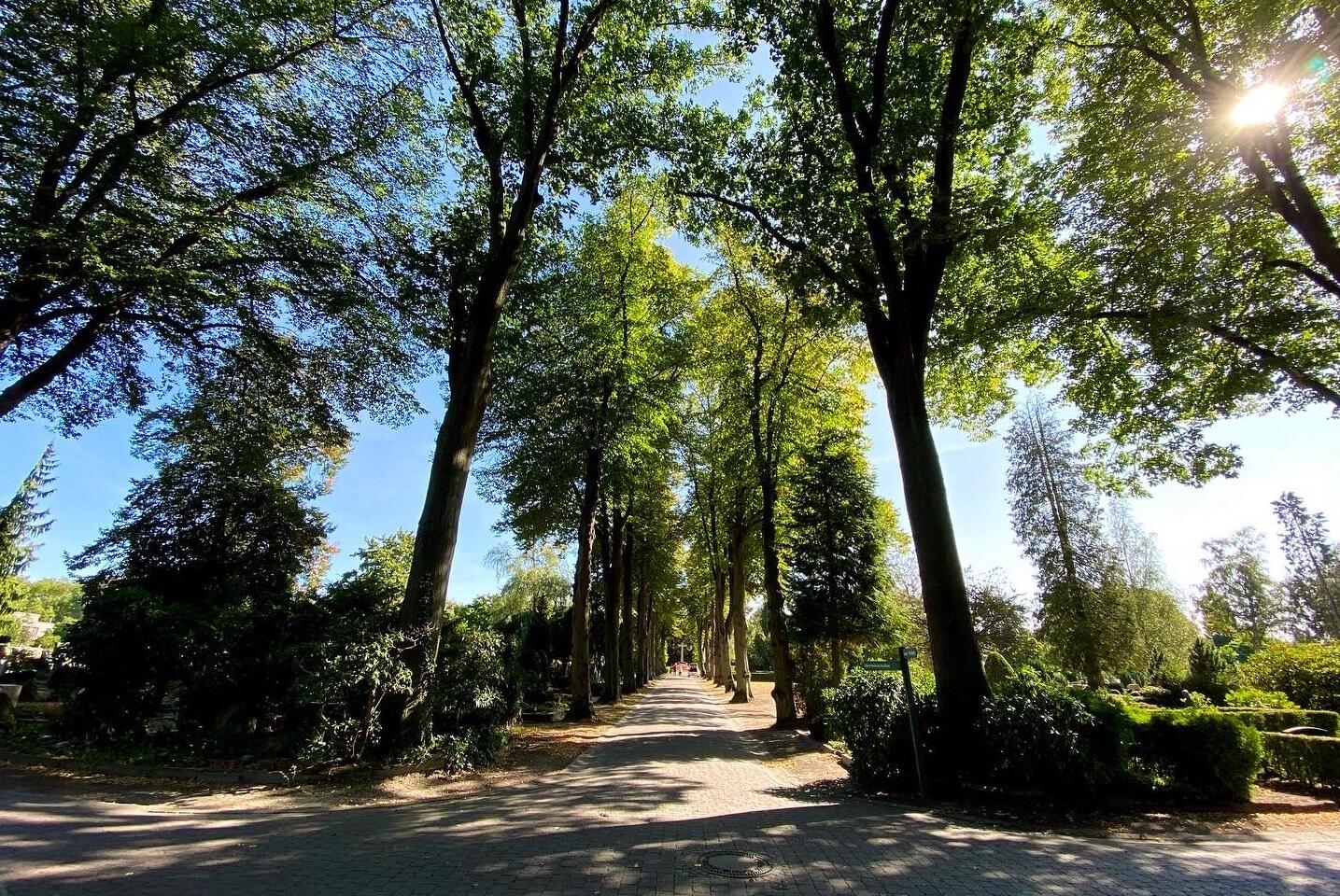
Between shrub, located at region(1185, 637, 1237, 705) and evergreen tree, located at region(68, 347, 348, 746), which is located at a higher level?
evergreen tree, located at region(68, 347, 348, 746)

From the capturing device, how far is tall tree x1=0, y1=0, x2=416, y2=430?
9117 millimetres

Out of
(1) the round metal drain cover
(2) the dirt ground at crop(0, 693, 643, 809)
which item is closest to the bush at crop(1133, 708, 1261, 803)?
(1) the round metal drain cover

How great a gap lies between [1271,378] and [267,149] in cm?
2122

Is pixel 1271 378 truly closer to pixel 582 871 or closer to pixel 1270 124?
pixel 1270 124

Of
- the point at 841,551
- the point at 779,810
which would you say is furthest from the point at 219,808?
the point at 841,551

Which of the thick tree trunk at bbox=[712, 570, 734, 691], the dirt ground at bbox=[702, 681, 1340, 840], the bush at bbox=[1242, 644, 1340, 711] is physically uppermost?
the thick tree trunk at bbox=[712, 570, 734, 691]

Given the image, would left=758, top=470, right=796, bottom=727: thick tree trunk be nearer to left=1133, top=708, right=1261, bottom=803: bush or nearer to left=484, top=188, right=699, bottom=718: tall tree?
left=484, top=188, right=699, bottom=718: tall tree

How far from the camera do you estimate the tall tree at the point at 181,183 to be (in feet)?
29.9

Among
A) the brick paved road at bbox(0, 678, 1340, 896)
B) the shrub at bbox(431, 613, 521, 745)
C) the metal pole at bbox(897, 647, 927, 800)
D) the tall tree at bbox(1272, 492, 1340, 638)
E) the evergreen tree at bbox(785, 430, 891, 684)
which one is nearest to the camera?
the brick paved road at bbox(0, 678, 1340, 896)

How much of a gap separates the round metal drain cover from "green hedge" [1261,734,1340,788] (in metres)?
8.88

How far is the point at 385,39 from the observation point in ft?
39.1

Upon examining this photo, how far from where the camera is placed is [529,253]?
14430mm

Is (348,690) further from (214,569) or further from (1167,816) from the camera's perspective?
(1167,816)

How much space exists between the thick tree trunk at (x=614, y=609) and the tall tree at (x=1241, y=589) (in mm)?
64476
